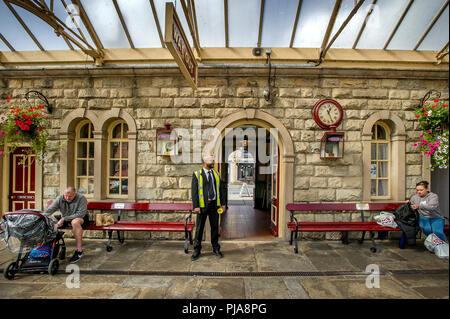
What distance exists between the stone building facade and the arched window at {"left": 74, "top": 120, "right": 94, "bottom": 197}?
275mm

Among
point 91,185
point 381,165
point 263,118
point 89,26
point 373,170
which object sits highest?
point 89,26

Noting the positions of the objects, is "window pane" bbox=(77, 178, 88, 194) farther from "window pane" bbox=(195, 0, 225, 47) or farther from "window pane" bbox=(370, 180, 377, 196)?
"window pane" bbox=(370, 180, 377, 196)

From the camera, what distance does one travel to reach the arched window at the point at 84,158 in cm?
550

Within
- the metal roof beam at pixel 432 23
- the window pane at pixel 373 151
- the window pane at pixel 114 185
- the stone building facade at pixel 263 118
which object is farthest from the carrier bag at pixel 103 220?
the metal roof beam at pixel 432 23

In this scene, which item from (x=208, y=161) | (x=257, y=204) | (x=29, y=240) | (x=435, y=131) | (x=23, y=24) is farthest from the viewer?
(x=257, y=204)

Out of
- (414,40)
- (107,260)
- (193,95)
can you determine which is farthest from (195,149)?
(414,40)

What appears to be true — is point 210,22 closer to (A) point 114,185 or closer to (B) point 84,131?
(B) point 84,131

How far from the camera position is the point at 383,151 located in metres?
5.45

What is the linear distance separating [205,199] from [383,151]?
4.75m

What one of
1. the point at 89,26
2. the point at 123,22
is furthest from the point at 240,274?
the point at 89,26

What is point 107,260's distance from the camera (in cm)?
401

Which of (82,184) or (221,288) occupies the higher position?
(82,184)

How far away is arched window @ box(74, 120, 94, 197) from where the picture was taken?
18.0ft

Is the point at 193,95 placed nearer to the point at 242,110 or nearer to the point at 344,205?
the point at 242,110
